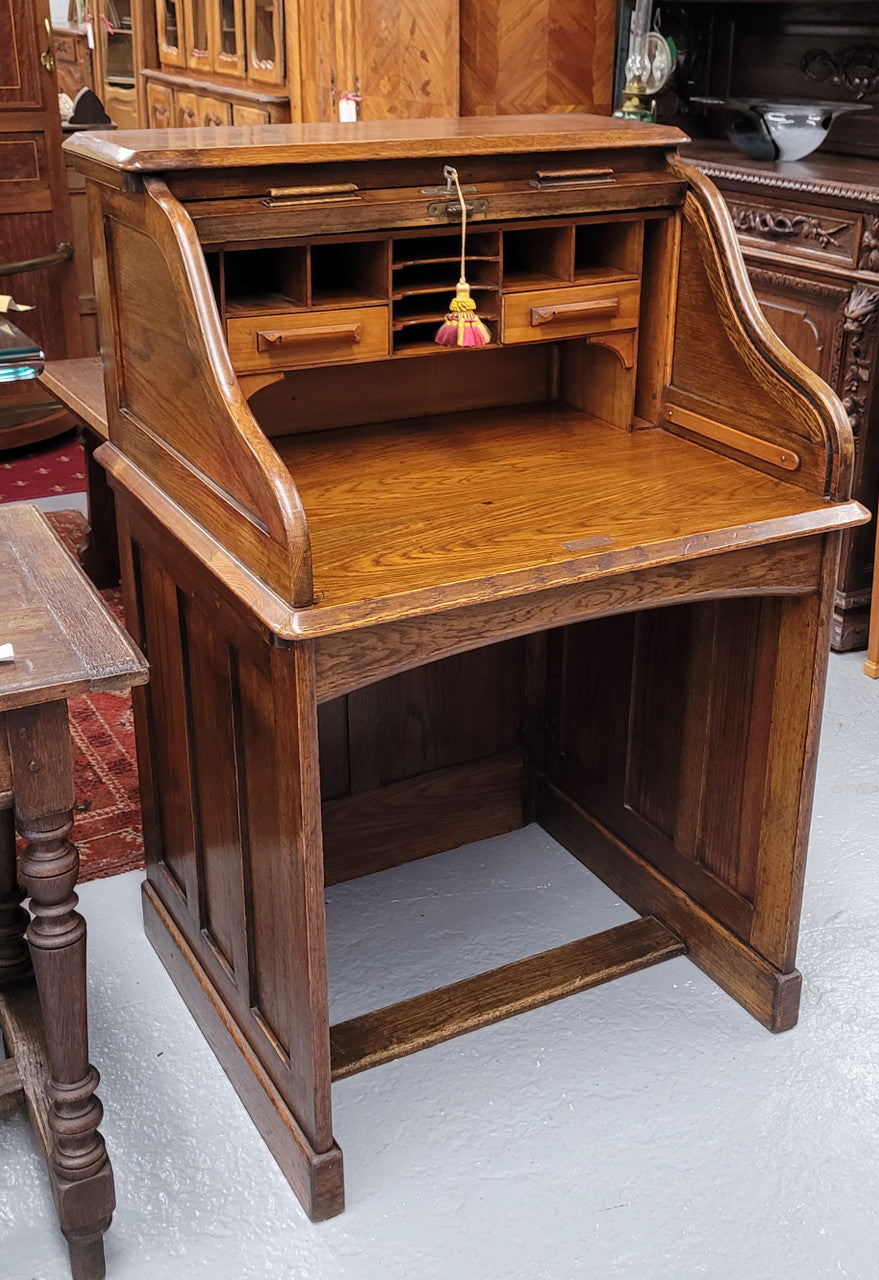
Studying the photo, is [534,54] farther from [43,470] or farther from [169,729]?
[169,729]

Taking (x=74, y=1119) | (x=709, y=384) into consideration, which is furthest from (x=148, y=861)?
(x=709, y=384)

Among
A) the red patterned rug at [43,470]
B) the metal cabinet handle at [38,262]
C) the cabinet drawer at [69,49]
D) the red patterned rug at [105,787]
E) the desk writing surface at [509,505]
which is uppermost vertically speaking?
the cabinet drawer at [69,49]

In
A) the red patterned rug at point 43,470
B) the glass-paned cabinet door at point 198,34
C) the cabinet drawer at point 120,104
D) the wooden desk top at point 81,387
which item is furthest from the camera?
the cabinet drawer at point 120,104

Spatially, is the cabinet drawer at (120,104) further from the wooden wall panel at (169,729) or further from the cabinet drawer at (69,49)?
the wooden wall panel at (169,729)

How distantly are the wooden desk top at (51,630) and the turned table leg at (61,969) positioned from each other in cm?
4

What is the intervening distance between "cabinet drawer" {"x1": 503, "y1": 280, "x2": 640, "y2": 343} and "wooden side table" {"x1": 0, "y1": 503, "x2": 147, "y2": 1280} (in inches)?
31.7

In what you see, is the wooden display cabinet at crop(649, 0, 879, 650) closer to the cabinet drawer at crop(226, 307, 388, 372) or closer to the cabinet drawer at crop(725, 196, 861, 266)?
the cabinet drawer at crop(725, 196, 861, 266)

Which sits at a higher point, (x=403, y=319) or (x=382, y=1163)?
(x=403, y=319)

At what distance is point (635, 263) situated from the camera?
7.61 ft

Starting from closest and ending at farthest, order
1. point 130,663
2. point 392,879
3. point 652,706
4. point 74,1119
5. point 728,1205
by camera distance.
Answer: point 130,663
point 74,1119
point 728,1205
point 652,706
point 392,879

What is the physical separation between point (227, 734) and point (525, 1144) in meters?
0.82

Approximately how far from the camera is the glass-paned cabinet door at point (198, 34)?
18.4 ft

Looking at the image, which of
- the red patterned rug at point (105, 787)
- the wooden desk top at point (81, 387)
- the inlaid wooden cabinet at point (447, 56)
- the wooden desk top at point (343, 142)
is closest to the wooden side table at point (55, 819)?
the wooden desk top at point (343, 142)

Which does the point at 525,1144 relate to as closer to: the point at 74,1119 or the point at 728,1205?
the point at 728,1205
